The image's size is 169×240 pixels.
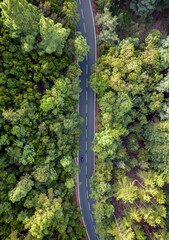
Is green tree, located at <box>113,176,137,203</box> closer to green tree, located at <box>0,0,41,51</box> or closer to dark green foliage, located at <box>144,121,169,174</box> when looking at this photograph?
dark green foliage, located at <box>144,121,169,174</box>

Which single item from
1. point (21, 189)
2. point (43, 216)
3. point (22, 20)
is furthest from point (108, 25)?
point (43, 216)

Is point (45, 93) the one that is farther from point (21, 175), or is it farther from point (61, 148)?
point (21, 175)

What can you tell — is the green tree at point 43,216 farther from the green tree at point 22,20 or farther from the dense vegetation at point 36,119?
the green tree at point 22,20

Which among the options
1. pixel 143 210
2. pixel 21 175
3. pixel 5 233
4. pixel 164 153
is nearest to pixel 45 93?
pixel 21 175

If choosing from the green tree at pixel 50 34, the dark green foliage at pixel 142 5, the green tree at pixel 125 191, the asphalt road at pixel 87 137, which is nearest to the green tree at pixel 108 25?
the asphalt road at pixel 87 137

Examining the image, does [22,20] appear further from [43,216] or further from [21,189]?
[43,216]

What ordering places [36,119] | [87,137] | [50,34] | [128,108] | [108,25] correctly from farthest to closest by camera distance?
[87,137] < [128,108] < [108,25] < [36,119] < [50,34]
